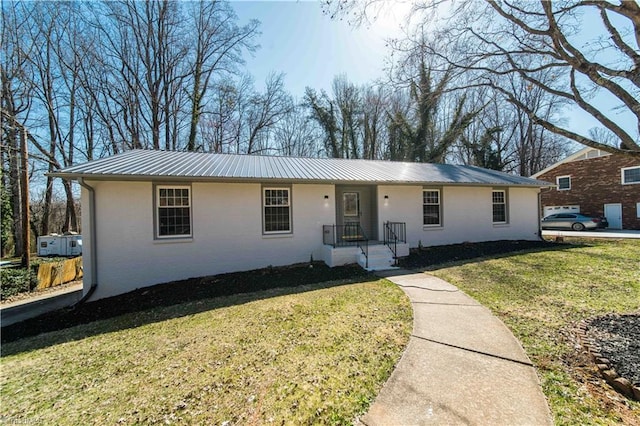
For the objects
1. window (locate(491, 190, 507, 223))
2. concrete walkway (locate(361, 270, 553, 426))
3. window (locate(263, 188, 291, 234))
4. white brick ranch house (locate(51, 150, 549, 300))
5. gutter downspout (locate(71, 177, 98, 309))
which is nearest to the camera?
concrete walkway (locate(361, 270, 553, 426))

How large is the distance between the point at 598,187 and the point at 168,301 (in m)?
27.2

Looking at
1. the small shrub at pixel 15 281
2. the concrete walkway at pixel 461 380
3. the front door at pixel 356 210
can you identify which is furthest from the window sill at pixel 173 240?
the concrete walkway at pixel 461 380

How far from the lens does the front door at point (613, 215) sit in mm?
18939

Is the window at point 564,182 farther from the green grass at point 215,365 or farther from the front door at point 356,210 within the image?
the green grass at point 215,365

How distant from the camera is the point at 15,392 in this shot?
318cm

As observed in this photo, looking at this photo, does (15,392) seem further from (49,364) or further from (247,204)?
(247,204)

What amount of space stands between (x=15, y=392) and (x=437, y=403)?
15.1 ft

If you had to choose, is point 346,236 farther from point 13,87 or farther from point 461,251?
point 13,87

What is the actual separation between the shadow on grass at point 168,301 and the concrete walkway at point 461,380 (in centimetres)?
337

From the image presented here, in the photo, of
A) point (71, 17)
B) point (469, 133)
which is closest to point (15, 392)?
point (71, 17)

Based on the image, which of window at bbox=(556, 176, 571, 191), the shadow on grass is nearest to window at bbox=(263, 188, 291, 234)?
the shadow on grass

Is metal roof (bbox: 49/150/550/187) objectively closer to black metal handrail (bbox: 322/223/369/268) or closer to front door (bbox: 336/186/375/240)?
front door (bbox: 336/186/375/240)

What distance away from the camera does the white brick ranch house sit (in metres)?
7.15

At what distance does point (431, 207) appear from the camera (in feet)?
36.8
